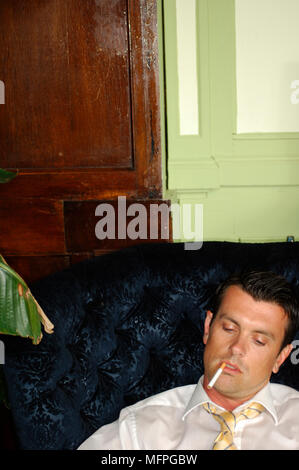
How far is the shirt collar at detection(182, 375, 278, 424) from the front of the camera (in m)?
1.38

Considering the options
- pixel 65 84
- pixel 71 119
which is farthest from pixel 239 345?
pixel 65 84

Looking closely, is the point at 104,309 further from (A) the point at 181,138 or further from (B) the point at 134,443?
(A) the point at 181,138

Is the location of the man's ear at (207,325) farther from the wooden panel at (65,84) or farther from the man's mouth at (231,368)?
the wooden panel at (65,84)

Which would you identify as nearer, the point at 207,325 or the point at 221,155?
the point at 207,325

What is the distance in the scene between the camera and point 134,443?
134 centimetres

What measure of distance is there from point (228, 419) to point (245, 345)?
0.21 meters

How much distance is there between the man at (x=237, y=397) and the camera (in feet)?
4.40

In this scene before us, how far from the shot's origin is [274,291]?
1.44m

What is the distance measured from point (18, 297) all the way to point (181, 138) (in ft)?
4.24

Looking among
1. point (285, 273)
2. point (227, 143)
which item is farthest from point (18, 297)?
point (227, 143)

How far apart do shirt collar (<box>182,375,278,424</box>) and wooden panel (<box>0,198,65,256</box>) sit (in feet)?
3.26

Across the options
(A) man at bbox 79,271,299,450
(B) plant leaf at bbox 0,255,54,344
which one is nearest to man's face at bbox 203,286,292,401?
(A) man at bbox 79,271,299,450

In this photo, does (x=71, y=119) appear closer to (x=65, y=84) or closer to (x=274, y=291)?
(x=65, y=84)

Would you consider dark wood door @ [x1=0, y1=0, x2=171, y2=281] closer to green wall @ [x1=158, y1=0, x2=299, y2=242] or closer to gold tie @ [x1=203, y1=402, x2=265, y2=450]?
green wall @ [x1=158, y1=0, x2=299, y2=242]
